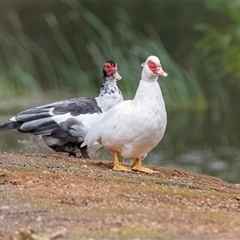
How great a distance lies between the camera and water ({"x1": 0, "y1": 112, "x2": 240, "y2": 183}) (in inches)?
517

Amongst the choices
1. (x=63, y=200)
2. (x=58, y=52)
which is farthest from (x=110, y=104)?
(x=58, y=52)

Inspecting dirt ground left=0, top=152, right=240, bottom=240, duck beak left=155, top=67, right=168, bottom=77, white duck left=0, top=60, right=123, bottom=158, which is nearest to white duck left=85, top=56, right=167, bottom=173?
duck beak left=155, top=67, right=168, bottom=77

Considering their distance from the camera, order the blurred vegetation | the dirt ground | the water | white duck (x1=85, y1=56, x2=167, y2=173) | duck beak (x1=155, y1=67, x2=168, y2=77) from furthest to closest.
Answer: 1. the blurred vegetation
2. the water
3. duck beak (x1=155, y1=67, x2=168, y2=77)
4. white duck (x1=85, y1=56, x2=167, y2=173)
5. the dirt ground

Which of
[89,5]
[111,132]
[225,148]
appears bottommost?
[225,148]

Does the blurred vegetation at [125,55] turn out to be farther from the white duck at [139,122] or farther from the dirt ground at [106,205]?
the dirt ground at [106,205]

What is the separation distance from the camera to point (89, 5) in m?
27.0

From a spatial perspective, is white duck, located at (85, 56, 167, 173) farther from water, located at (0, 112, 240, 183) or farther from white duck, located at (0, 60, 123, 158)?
water, located at (0, 112, 240, 183)

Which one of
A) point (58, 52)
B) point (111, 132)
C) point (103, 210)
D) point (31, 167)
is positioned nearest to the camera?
point (103, 210)

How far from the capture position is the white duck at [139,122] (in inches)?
297

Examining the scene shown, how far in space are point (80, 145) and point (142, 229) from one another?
14.7 feet

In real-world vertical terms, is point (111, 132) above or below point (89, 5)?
below

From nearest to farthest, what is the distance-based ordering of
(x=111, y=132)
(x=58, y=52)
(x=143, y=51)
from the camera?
1. (x=111, y=132)
2. (x=143, y=51)
3. (x=58, y=52)

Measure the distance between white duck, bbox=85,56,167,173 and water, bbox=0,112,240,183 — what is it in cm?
420

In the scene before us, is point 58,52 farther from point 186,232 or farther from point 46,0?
point 186,232
